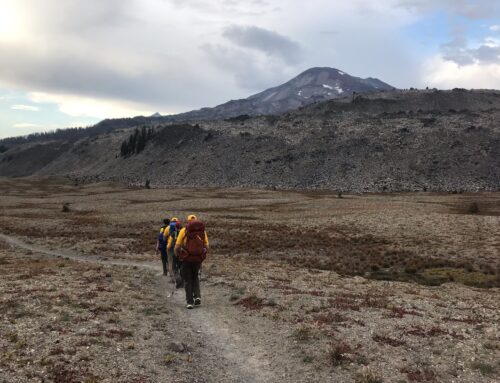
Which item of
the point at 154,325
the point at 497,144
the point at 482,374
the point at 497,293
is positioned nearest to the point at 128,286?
the point at 154,325

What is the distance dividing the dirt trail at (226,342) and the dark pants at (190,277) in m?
0.68

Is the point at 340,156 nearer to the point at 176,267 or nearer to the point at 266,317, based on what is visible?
the point at 176,267

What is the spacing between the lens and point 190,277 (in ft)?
60.7

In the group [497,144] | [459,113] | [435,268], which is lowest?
[435,268]

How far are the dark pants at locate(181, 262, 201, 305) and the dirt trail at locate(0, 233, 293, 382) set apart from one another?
0.68 meters

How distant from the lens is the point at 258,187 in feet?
475

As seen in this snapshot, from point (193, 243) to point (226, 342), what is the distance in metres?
4.90

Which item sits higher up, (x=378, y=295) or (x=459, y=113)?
(x=459, y=113)

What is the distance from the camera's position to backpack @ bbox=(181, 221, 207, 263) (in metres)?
18.0

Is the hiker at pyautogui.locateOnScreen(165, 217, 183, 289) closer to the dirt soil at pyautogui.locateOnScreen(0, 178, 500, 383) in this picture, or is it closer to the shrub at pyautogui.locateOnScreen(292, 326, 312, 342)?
the dirt soil at pyautogui.locateOnScreen(0, 178, 500, 383)

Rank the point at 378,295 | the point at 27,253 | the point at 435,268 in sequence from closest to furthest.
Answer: the point at 378,295 → the point at 435,268 → the point at 27,253

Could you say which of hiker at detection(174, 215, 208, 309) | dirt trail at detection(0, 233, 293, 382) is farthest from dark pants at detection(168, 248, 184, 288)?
hiker at detection(174, 215, 208, 309)

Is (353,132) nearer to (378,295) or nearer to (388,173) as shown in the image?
(388,173)

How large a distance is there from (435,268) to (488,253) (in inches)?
252
